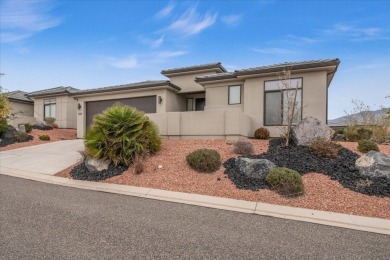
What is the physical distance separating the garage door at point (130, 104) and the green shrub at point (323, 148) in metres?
11.0

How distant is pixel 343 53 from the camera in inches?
495

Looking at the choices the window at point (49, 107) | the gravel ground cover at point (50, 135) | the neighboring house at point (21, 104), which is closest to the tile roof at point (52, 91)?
the window at point (49, 107)

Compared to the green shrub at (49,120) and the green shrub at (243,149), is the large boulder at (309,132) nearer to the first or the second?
the green shrub at (243,149)

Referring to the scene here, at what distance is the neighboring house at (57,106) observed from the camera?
22.1 m

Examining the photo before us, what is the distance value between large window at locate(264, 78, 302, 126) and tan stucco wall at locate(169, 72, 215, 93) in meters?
5.57

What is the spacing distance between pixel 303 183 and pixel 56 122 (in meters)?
22.6

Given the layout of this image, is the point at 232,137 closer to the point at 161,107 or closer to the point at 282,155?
the point at 282,155

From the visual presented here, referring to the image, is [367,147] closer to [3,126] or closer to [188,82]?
[188,82]

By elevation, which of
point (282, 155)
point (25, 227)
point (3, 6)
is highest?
point (3, 6)

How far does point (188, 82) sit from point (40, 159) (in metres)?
11.0

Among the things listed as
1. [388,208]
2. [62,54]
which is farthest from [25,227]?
[62,54]

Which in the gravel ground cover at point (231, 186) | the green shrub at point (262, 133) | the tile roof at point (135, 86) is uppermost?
the tile roof at point (135, 86)

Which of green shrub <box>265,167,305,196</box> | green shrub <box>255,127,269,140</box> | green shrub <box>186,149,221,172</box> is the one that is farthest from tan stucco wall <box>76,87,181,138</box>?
green shrub <box>265,167,305,196</box>

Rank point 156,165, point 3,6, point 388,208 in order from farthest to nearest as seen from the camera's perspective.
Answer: point 3,6
point 156,165
point 388,208
